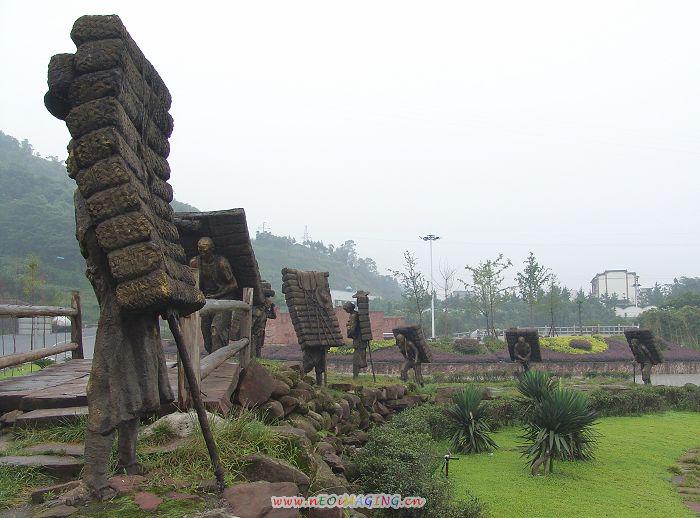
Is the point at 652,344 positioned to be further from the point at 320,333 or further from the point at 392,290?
the point at 392,290

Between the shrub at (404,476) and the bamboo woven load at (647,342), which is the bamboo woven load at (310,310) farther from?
the bamboo woven load at (647,342)

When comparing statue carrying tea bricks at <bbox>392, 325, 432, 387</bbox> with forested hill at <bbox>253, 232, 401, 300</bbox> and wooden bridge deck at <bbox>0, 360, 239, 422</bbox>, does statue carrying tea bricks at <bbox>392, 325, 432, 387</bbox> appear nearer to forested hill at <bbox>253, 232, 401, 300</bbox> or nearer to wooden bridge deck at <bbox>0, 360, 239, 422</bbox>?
wooden bridge deck at <bbox>0, 360, 239, 422</bbox>

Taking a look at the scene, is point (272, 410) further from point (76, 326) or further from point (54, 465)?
point (76, 326)

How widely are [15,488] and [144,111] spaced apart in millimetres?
2243

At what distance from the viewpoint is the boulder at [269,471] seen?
374 centimetres

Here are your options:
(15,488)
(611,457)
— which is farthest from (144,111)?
(611,457)

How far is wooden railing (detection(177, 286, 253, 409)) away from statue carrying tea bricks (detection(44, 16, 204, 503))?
2.99 feet

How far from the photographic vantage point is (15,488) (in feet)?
10.8

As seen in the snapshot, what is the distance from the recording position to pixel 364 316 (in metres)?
14.2

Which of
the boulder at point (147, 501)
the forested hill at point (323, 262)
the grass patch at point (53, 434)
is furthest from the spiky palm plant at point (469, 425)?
the forested hill at point (323, 262)

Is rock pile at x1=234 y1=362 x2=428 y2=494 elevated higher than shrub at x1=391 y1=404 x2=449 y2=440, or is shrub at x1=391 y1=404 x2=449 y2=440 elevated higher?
rock pile at x1=234 y1=362 x2=428 y2=494

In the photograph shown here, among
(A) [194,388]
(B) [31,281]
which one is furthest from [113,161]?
(B) [31,281]

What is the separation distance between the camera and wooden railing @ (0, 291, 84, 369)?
5.07 m

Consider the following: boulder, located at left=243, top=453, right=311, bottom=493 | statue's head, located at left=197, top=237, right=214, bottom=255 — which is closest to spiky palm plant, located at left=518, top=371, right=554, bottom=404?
statue's head, located at left=197, top=237, right=214, bottom=255
